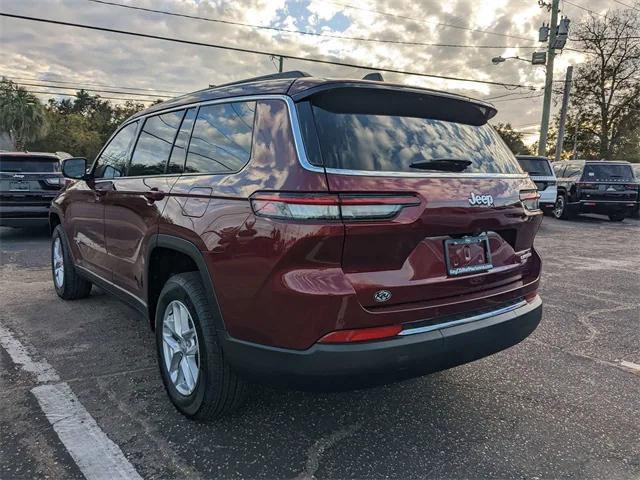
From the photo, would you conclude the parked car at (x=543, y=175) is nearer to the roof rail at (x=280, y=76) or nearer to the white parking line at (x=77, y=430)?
the roof rail at (x=280, y=76)

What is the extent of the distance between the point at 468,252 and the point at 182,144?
182cm

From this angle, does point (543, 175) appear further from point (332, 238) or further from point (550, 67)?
point (332, 238)

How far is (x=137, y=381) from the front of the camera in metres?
3.28

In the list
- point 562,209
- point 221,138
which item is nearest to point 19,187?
point 221,138

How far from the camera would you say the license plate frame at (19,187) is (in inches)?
348

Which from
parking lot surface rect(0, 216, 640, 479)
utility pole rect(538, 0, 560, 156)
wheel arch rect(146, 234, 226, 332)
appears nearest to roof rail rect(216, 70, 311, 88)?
wheel arch rect(146, 234, 226, 332)

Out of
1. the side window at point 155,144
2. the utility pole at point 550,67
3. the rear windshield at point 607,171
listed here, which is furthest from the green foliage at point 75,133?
the side window at point 155,144

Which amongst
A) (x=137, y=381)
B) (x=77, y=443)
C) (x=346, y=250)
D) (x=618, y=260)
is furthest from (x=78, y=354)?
(x=618, y=260)

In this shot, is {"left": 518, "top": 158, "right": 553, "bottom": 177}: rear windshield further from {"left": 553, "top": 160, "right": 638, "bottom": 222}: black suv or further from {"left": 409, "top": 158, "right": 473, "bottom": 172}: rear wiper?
{"left": 409, "top": 158, "right": 473, "bottom": 172}: rear wiper

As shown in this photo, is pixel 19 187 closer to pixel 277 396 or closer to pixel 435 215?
pixel 277 396

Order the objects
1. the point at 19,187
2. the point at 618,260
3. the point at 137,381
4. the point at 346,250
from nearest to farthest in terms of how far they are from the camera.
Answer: the point at 346,250 → the point at 137,381 → the point at 618,260 → the point at 19,187

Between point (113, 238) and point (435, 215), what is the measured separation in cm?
259

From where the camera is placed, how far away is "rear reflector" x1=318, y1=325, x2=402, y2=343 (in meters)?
2.14

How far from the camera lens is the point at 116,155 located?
13.4 ft
